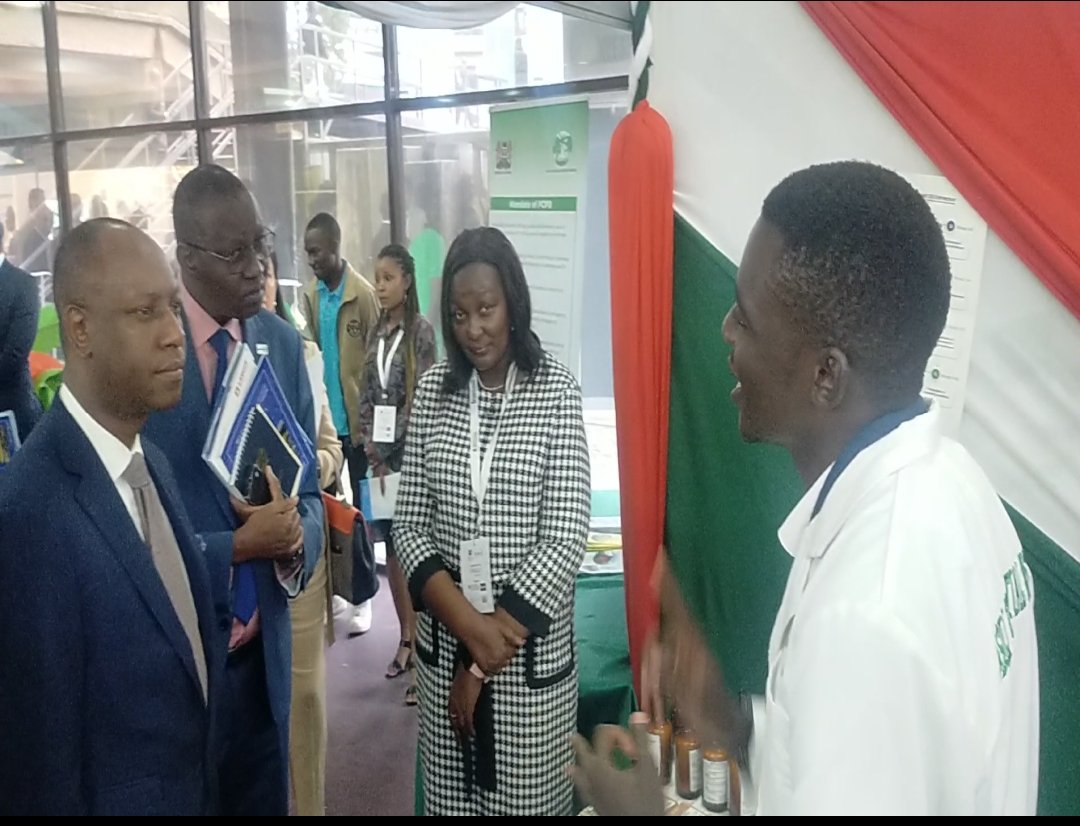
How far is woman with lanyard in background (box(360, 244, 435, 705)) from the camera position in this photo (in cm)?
303

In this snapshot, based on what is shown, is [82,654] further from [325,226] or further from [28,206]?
[325,226]

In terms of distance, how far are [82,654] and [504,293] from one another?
89 centimetres

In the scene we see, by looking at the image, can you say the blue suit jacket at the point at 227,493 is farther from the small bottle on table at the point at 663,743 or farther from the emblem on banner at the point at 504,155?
the emblem on banner at the point at 504,155

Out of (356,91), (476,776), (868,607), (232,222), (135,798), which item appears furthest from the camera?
(356,91)

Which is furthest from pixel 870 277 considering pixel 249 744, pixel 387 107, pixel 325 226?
pixel 387 107

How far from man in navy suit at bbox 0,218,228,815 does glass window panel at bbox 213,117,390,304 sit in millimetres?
2762

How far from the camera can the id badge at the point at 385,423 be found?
9.89ft

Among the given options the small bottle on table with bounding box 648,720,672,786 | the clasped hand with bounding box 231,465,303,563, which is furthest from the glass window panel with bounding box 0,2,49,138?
the small bottle on table with bounding box 648,720,672,786

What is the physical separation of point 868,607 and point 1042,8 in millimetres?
1226

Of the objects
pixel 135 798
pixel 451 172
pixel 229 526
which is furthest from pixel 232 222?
pixel 451 172

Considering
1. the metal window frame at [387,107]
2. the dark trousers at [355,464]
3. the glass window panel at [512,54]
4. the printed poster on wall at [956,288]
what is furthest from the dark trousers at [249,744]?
the glass window panel at [512,54]

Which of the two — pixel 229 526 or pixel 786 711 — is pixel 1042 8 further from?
pixel 229 526

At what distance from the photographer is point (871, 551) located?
64 centimetres

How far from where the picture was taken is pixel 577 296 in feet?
8.38
